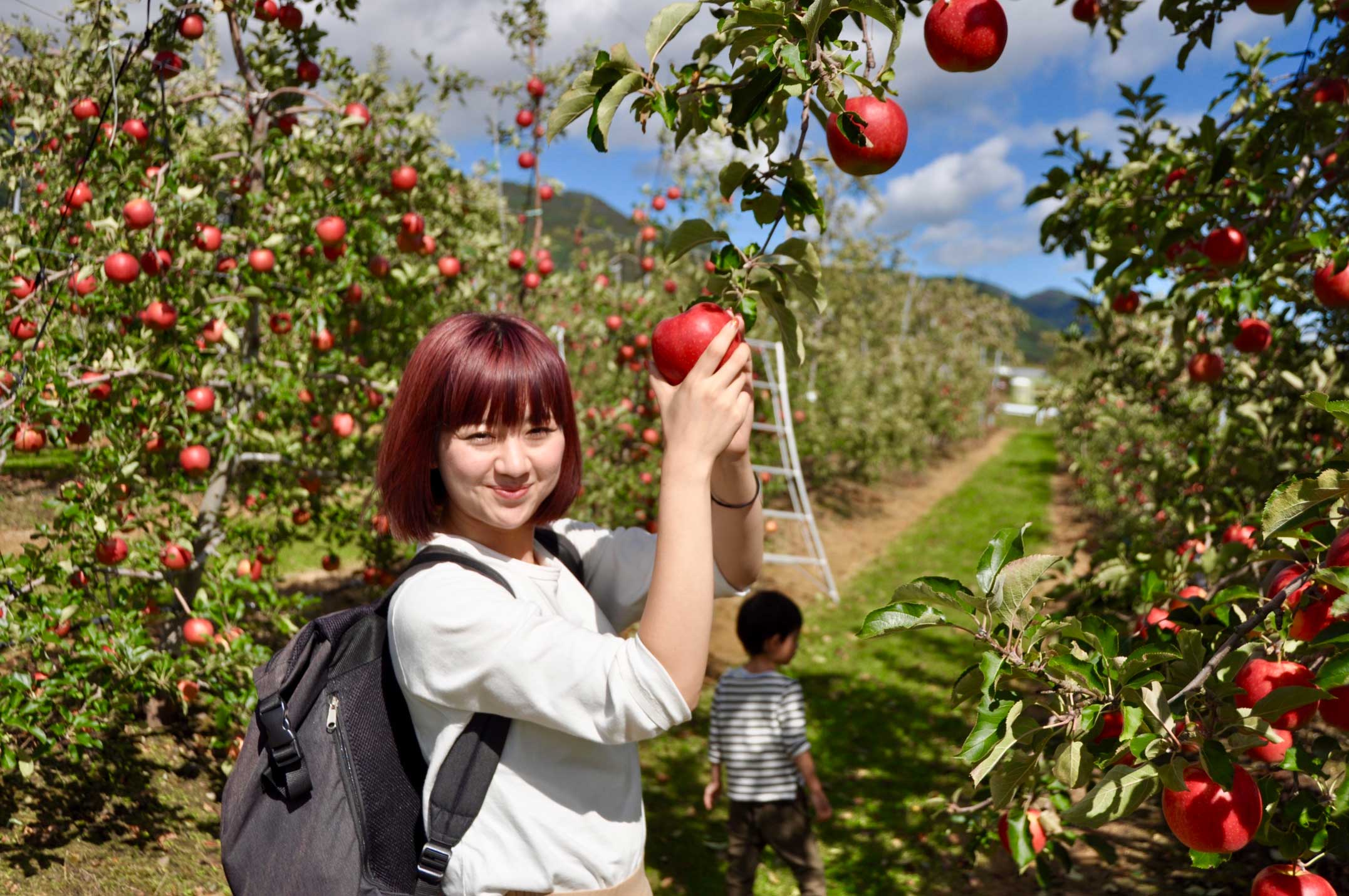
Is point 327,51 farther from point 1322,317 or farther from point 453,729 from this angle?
point 1322,317

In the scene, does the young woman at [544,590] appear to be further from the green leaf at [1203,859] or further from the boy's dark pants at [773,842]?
the boy's dark pants at [773,842]

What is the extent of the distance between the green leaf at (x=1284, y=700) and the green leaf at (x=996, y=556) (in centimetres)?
38

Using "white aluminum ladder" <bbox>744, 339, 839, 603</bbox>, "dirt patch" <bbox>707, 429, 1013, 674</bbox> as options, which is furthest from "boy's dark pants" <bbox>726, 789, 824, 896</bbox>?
"white aluminum ladder" <bbox>744, 339, 839, 603</bbox>

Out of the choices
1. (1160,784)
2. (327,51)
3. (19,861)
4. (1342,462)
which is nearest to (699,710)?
(19,861)

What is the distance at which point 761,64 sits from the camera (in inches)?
48.4

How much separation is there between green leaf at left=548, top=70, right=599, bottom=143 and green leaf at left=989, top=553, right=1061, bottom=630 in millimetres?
883

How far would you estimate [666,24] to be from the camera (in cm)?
129

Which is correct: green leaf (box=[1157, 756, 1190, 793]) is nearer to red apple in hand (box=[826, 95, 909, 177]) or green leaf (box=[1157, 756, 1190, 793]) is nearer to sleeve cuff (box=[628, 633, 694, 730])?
sleeve cuff (box=[628, 633, 694, 730])

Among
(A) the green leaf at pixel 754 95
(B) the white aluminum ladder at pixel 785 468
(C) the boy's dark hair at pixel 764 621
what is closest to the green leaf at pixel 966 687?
(A) the green leaf at pixel 754 95

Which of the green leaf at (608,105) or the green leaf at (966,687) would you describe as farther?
the green leaf at (966,687)

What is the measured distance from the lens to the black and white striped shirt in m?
3.06

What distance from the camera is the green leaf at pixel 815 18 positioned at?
1.14 meters

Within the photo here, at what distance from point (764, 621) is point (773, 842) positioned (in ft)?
2.35

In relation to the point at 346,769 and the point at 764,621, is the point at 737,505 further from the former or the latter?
the point at 764,621
